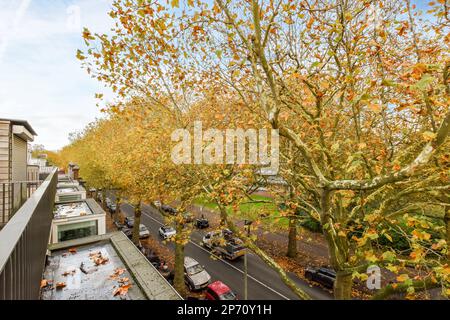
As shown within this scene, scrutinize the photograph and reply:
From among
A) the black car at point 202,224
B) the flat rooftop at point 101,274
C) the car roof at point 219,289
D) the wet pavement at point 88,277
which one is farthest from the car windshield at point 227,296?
the black car at point 202,224

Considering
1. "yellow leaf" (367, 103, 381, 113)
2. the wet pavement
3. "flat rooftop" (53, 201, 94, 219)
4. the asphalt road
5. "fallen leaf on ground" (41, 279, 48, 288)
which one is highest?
"yellow leaf" (367, 103, 381, 113)

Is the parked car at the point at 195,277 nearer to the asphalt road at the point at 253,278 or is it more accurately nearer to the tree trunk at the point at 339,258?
the asphalt road at the point at 253,278

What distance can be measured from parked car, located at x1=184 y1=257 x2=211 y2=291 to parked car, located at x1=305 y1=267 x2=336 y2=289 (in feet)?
21.3

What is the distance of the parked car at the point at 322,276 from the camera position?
13172 millimetres

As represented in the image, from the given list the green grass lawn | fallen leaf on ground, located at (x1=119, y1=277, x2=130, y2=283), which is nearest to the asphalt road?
the green grass lawn

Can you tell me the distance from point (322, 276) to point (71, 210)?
Answer: 55.9ft

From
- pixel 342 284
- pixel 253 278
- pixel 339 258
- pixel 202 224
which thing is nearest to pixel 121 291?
pixel 339 258

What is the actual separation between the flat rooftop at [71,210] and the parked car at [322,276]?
578 inches

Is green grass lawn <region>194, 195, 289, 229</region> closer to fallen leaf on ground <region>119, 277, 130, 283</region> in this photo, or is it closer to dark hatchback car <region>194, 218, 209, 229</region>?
fallen leaf on ground <region>119, 277, 130, 283</region>

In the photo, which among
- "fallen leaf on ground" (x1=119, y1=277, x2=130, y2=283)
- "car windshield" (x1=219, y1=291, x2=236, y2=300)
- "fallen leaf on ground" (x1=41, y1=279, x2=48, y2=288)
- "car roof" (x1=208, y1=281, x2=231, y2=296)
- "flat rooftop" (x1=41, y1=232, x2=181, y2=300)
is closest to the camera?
"flat rooftop" (x1=41, y1=232, x2=181, y2=300)

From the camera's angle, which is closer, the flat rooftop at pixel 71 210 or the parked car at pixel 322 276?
the parked car at pixel 322 276

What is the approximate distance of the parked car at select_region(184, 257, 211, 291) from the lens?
13784mm
